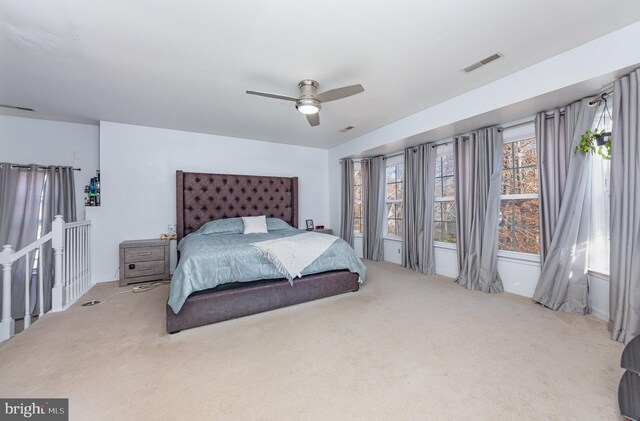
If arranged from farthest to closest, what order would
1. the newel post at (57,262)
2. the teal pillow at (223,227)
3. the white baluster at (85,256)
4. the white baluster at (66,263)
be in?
the teal pillow at (223,227), the white baluster at (85,256), the white baluster at (66,263), the newel post at (57,262)

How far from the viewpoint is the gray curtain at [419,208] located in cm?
394

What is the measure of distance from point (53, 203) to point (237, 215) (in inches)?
97.4

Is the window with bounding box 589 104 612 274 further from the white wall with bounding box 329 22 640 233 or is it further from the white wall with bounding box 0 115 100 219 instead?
the white wall with bounding box 0 115 100 219

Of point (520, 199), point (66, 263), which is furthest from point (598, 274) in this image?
point (66, 263)

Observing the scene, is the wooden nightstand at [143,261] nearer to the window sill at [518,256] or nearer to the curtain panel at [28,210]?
the curtain panel at [28,210]

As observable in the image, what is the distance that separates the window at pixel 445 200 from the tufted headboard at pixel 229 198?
2498mm

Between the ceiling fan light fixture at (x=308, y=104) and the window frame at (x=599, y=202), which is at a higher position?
the ceiling fan light fixture at (x=308, y=104)

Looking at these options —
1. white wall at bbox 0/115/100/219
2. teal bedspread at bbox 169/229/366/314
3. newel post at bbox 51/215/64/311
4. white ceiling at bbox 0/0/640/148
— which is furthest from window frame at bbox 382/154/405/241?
white wall at bbox 0/115/100/219

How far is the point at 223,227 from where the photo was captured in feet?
12.8

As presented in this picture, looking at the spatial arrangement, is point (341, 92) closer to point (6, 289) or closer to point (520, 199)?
point (520, 199)

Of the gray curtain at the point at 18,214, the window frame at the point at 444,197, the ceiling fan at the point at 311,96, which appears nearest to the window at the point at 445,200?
the window frame at the point at 444,197

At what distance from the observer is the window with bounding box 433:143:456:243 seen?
3885 millimetres

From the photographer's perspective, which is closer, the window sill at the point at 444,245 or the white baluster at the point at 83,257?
the white baluster at the point at 83,257
